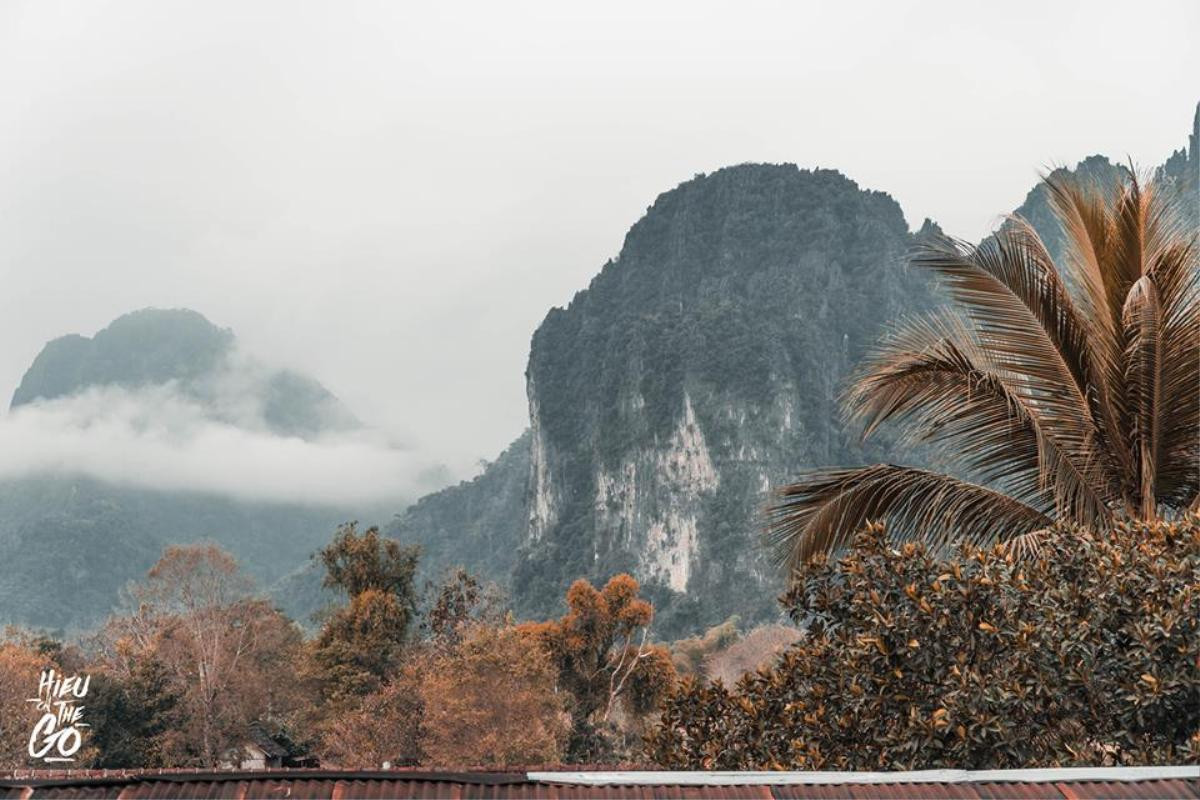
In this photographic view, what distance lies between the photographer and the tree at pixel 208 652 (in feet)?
90.8

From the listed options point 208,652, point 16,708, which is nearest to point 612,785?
point 16,708

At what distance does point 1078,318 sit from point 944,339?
704 mm

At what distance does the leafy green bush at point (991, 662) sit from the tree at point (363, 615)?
80.1 ft

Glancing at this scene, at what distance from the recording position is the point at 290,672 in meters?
30.5

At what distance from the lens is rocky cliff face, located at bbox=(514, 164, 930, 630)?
302 feet

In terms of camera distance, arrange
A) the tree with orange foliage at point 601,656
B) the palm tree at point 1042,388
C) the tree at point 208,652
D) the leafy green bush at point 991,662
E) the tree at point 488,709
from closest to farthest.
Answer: the leafy green bush at point 991,662
the palm tree at point 1042,388
the tree at point 488,709
the tree at point 208,652
the tree with orange foliage at point 601,656

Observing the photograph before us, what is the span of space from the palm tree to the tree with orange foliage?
78.8 feet

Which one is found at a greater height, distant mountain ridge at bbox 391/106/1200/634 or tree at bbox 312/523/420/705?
distant mountain ridge at bbox 391/106/1200/634

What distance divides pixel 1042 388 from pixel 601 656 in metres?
25.8

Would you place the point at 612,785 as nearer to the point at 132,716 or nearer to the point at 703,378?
the point at 132,716

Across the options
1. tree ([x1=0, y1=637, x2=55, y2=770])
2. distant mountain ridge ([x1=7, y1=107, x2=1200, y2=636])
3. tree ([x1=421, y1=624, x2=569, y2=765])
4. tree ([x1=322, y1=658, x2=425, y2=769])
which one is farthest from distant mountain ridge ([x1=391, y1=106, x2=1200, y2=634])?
tree ([x1=0, y1=637, x2=55, y2=770])

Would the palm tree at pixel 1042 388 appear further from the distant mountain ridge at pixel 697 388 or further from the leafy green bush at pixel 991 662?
the distant mountain ridge at pixel 697 388

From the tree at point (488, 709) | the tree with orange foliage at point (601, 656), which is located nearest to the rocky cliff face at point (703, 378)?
the tree with orange foliage at point (601, 656)

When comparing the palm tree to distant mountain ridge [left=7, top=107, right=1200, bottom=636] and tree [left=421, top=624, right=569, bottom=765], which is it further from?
distant mountain ridge [left=7, top=107, right=1200, bottom=636]
